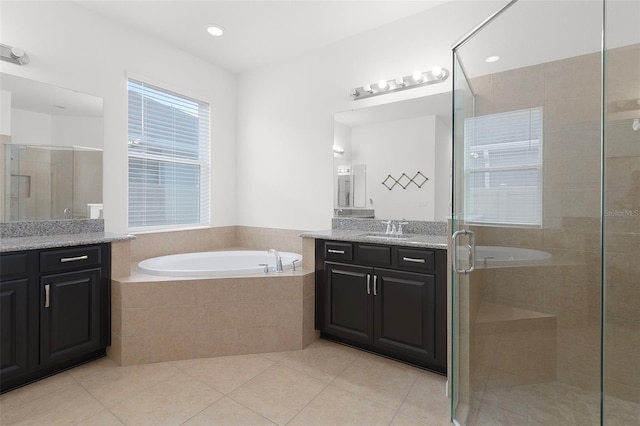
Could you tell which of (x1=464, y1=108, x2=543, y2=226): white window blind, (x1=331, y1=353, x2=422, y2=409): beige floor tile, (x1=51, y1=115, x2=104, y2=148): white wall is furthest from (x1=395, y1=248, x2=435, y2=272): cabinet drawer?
(x1=51, y1=115, x2=104, y2=148): white wall

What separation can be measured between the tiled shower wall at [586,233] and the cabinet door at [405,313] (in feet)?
1.80

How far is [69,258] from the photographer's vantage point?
210 centimetres

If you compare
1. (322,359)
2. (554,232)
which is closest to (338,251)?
(322,359)

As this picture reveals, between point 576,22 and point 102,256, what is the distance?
3.27m

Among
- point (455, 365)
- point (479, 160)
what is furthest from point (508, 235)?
point (455, 365)

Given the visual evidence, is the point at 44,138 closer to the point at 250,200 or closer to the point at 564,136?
the point at 250,200

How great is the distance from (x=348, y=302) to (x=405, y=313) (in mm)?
466

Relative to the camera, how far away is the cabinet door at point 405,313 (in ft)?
7.02

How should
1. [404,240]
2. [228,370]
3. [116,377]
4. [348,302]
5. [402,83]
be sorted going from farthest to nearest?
[402,83] → [348,302] → [404,240] → [228,370] → [116,377]

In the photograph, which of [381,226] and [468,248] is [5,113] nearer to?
[381,226]

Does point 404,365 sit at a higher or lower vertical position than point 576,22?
lower

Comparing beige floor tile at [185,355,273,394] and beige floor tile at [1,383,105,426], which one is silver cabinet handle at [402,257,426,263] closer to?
beige floor tile at [185,355,273,394]

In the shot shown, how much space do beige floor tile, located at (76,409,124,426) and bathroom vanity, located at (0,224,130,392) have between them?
2.04 ft

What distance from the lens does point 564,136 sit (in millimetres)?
1625
